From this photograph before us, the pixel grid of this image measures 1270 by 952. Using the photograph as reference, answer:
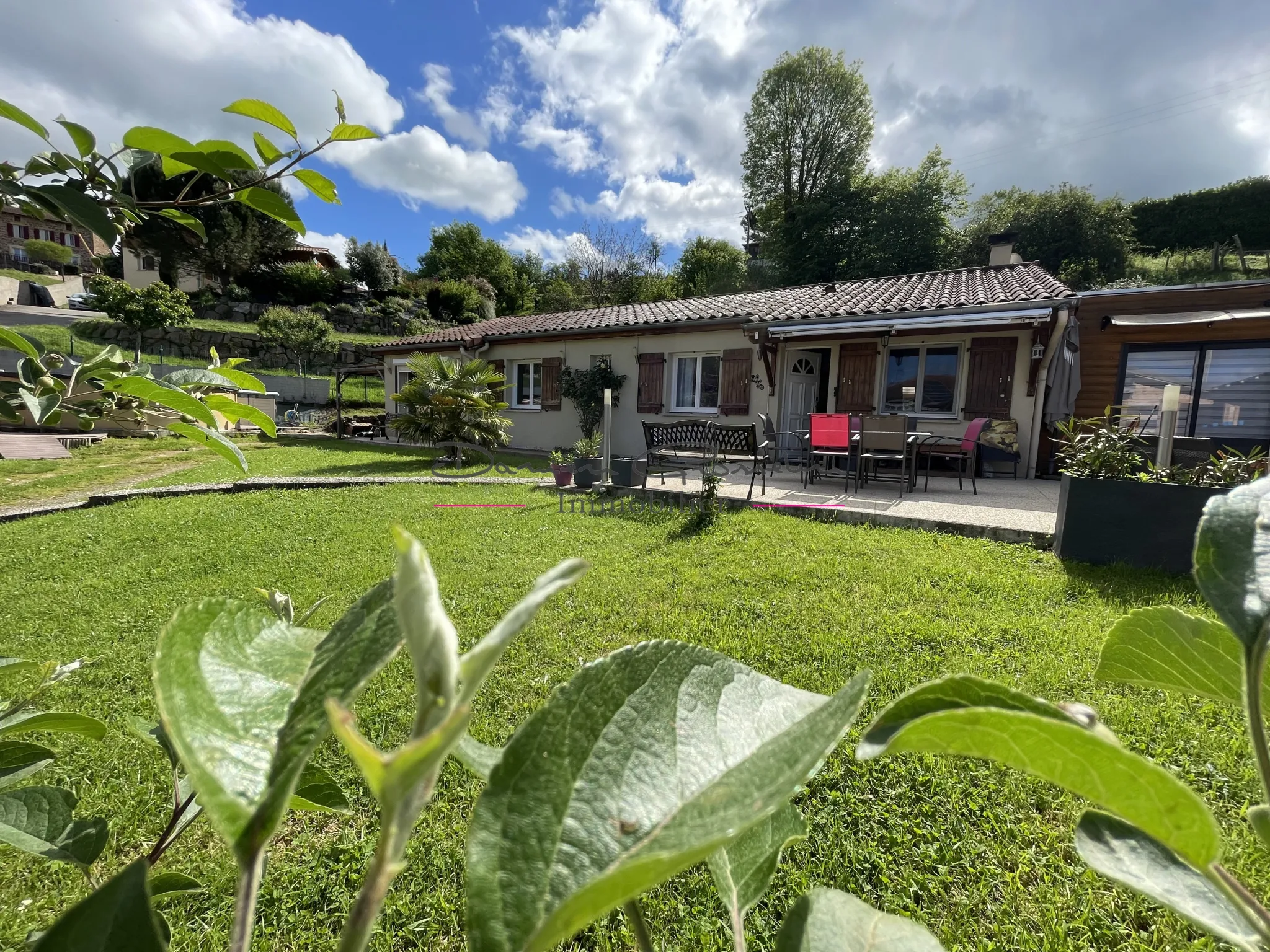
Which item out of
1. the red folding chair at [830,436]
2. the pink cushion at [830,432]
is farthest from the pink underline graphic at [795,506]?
the pink cushion at [830,432]

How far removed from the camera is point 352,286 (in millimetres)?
34719

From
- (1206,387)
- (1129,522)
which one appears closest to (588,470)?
(1129,522)

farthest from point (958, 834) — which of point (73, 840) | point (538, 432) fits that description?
point (538, 432)

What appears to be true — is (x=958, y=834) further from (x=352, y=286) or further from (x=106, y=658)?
(x=352, y=286)

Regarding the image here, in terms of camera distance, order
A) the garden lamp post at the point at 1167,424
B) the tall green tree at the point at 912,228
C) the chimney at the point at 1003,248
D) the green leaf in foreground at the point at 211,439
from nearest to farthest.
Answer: the green leaf in foreground at the point at 211,439 < the garden lamp post at the point at 1167,424 < the chimney at the point at 1003,248 < the tall green tree at the point at 912,228

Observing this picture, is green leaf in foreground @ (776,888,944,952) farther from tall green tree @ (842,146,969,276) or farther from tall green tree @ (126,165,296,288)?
tall green tree @ (126,165,296,288)

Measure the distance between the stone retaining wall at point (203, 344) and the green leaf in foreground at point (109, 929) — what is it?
26.5m

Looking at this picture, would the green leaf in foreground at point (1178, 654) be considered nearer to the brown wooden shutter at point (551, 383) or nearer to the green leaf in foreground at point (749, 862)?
the green leaf in foreground at point (749, 862)

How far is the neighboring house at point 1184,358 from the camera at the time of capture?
29.3 ft

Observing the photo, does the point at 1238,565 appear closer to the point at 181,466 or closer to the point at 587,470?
the point at 587,470

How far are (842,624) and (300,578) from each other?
3956mm

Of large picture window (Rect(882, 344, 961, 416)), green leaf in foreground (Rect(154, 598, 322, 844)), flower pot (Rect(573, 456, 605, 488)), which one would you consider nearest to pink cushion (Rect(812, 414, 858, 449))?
flower pot (Rect(573, 456, 605, 488))

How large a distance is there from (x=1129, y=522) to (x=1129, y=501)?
15 cm

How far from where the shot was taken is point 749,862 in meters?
0.39
